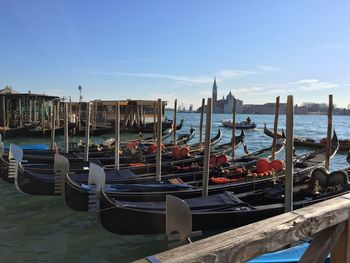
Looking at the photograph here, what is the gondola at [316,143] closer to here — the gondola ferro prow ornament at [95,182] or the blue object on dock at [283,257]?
the gondola ferro prow ornament at [95,182]

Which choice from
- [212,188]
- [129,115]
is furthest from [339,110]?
[212,188]

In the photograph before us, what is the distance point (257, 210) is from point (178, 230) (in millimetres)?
2398

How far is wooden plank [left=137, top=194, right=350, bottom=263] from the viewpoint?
1.21 metres

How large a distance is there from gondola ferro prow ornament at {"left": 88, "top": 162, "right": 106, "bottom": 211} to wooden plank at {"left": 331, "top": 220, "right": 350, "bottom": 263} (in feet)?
12.4

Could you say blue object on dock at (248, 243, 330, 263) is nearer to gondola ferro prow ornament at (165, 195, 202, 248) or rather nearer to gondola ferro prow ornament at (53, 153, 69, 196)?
gondola ferro prow ornament at (165, 195, 202, 248)

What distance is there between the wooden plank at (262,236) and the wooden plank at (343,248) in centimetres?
8

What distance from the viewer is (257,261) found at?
3.42 metres

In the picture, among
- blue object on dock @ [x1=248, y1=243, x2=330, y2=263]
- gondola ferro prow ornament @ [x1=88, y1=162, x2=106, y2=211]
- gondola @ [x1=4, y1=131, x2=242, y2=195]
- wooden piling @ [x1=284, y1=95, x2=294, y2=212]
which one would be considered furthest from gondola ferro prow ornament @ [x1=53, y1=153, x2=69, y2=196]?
blue object on dock @ [x1=248, y1=243, x2=330, y2=263]

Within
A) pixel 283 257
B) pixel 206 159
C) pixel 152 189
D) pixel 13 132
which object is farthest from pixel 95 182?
pixel 13 132

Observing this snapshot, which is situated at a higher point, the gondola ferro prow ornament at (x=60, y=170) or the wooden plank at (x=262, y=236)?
the wooden plank at (x=262, y=236)

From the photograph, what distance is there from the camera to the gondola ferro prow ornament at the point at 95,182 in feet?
17.0

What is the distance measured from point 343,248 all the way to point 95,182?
13.5 ft

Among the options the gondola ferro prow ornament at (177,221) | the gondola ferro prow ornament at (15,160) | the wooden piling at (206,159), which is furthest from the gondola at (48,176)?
the gondola ferro prow ornament at (177,221)

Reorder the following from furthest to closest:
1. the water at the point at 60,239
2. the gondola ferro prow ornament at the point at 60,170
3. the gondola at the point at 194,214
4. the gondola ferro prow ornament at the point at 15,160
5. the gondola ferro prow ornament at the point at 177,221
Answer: the gondola ferro prow ornament at the point at 15,160 < the gondola ferro prow ornament at the point at 60,170 < the gondola at the point at 194,214 < the water at the point at 60,239 < the gondola ferro prow ornament at the point at 177,221
